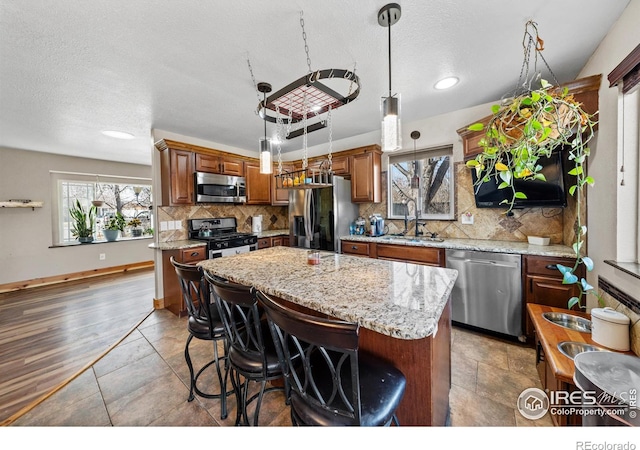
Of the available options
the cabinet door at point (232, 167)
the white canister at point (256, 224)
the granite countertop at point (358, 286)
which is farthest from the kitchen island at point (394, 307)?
the white canister at point (256, 224)

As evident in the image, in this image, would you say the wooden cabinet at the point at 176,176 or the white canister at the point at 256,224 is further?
the white canister at the point at 256,224

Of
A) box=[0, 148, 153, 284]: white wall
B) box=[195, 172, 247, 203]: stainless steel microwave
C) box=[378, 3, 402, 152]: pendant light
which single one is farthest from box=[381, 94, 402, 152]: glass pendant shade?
box=[0, 148, 153, 284]: white wall

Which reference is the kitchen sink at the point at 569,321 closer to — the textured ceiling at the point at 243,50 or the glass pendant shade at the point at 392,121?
the glass pendant shade at the point at 392,121

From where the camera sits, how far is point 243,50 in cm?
181

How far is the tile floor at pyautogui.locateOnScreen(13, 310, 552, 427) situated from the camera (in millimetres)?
1545

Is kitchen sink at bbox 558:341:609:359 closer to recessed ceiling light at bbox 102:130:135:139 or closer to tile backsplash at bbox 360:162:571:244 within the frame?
tile backsplash at bbox 360:162:571:244

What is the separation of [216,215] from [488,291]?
4.00m

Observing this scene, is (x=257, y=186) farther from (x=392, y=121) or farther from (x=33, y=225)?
(x=33, y=225)

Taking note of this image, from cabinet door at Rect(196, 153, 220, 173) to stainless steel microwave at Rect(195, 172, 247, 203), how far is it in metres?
0.10

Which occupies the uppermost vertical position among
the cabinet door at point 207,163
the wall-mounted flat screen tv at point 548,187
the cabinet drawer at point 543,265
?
the cabinet door at point 207,163

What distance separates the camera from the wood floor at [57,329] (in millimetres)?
1960

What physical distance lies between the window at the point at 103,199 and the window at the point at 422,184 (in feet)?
19.3

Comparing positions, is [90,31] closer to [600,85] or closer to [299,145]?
[299,145]
